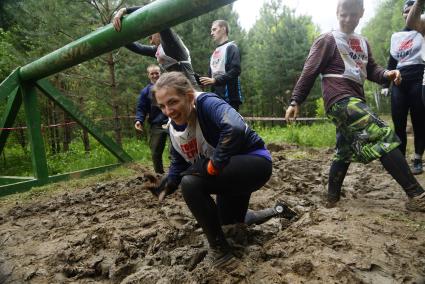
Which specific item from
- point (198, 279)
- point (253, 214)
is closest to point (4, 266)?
point (198, 279)

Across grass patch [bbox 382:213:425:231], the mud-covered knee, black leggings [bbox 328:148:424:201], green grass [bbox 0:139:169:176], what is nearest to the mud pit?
grass patch [bbox 382:213:425:231]

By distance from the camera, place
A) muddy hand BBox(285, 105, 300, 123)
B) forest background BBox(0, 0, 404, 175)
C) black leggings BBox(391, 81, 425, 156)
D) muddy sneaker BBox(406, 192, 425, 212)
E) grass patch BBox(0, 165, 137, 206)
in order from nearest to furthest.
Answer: muddy sneaker BBox(406, 192, 425, 212), muddy hand BBox(285, 105, 300, 123), black leggings BBox(391, 81, 425, 156), grass patch BBox(0, 165, 137, 206), forest background BBox(0, 0, 404, 175)

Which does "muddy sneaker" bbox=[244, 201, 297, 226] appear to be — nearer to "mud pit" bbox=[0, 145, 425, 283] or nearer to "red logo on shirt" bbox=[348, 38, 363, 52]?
"mud pit" bbox=[0, 145, 425, 283]

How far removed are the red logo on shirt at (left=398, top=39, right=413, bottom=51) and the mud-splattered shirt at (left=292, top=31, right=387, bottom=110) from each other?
1322 mm

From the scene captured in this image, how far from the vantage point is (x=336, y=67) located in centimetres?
269

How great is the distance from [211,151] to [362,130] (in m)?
1.18

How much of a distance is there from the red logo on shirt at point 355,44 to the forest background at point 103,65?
5.45 metres

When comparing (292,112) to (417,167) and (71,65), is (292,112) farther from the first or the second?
(71,65)

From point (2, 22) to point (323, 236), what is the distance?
13.4 metres

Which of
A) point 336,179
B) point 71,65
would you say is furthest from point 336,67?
point 71,65

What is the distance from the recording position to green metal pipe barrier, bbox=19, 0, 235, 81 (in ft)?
9.10

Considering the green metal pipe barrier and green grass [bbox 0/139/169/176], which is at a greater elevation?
the green metal pipe barrier

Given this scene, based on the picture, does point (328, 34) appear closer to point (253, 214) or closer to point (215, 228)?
point (253, 214)

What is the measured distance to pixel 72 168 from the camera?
25.0 feet
